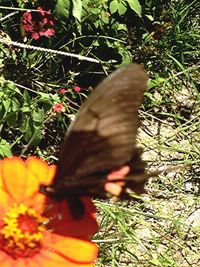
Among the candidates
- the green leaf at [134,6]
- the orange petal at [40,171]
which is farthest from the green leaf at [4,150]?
the green leaf at [134,6]

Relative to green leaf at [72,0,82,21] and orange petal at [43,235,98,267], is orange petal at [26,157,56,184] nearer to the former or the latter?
orange petal at [43,235,98,267]

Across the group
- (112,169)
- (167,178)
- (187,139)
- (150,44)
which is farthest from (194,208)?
(112,169)

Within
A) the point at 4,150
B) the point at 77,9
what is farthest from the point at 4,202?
the point at 77,9

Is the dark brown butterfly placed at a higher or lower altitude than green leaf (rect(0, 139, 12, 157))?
higher

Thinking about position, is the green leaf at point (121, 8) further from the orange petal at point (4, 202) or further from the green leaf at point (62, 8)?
the orange petal at point (4, 202)

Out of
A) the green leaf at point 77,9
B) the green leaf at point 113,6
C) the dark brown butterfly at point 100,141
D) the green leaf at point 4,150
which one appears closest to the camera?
the dark brown butterfly at point 100,141

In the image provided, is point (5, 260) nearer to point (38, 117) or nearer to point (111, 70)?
point (38, 117)

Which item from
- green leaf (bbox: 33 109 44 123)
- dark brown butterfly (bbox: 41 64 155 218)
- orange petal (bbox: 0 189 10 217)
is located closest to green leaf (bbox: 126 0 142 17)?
green leaf (bbox: 33 109 44 123)
